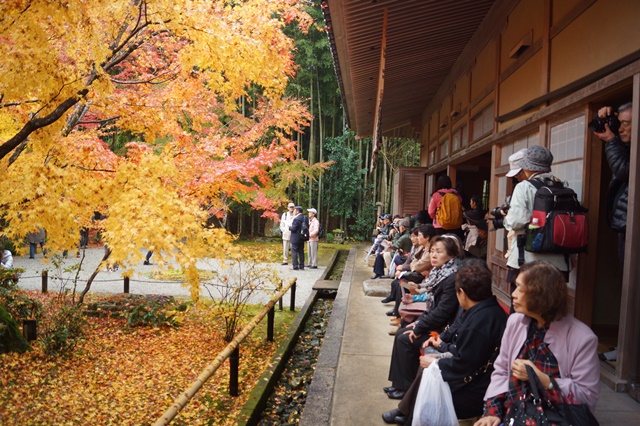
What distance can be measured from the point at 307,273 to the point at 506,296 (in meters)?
7.01

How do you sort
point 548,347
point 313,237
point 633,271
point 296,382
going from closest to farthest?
point 548,347
point 633,271
point 296,382
point 313,237

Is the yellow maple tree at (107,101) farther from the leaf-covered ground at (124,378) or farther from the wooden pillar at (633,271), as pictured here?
the wooden pillar at (633,271)

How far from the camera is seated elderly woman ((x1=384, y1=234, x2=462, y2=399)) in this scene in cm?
351

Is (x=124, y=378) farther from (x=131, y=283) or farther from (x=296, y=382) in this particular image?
(x=131, y=283)

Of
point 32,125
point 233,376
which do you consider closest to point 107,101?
point 32,125

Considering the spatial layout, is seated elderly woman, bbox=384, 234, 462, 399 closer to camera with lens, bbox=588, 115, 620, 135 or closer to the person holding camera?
the person holding camera

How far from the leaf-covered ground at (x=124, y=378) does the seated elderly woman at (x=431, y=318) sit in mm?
1545

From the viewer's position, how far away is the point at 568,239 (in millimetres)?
3260

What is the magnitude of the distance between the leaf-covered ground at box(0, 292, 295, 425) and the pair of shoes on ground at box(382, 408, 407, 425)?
1.52 m

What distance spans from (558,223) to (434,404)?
61.7 inches

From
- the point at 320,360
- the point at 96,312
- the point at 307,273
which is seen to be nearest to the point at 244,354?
the point at 320,360

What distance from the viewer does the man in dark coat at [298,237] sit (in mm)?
12281

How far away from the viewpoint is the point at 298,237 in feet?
40.2

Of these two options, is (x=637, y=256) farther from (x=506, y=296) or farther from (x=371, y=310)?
(x=371, y=310)
